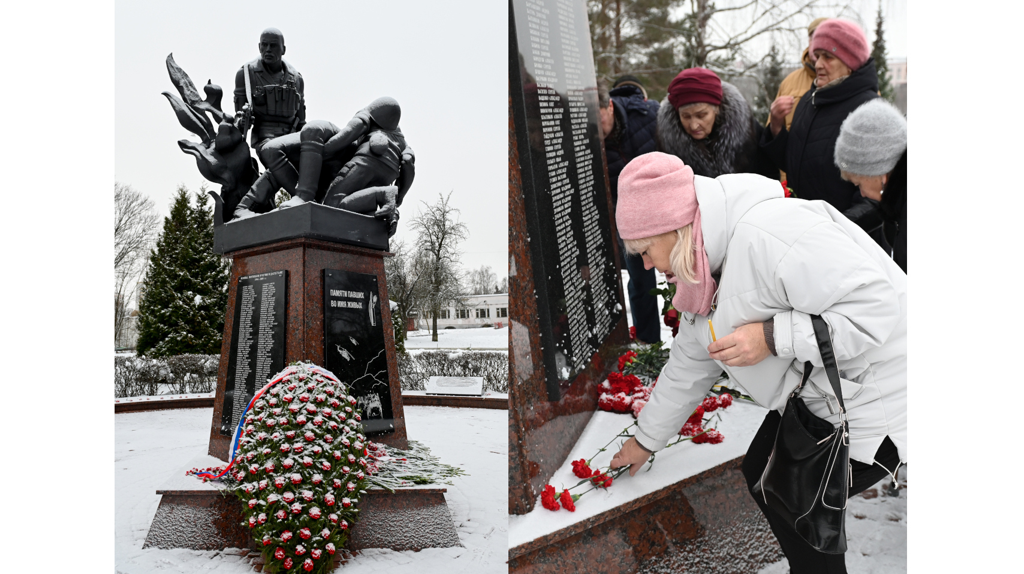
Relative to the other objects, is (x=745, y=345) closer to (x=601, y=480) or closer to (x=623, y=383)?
(x=601, y=480)

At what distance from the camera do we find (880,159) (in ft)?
11.8

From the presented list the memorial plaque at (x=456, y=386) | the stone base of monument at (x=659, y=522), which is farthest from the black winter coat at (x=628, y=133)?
the memorial plaque at (x=456, y=386)

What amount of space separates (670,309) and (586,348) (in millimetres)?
822

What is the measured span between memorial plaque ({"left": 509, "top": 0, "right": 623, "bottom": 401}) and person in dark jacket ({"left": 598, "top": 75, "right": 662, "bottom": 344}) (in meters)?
0.49

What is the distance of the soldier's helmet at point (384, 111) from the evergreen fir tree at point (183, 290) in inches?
231

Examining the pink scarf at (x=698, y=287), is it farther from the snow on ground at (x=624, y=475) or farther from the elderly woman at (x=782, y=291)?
the snow on ground at (x=624, y=475)

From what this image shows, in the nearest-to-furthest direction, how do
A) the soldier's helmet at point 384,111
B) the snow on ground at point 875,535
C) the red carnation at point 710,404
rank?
the snow on ground at point 875,535
the red carnation at point 710,404
the soldier's helmet at point 384,111

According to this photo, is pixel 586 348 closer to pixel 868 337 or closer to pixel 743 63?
pixel 868 337

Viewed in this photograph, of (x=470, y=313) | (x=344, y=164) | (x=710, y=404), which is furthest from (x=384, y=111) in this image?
(x=470, y=313)

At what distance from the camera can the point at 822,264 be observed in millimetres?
1386

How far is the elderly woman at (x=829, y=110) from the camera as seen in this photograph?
3742 millimetres

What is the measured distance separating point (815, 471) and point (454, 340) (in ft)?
19.5

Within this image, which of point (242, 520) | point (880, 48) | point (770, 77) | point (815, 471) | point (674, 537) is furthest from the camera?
point (770, 77)

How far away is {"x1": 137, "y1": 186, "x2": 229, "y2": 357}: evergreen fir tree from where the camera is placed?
8531 millimetres
